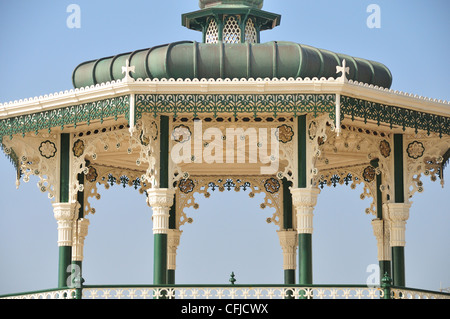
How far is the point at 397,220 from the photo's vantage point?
1517 inches

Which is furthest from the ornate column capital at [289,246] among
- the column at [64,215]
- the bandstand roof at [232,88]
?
the column at [64,215]

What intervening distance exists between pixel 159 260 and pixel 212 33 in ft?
27.2

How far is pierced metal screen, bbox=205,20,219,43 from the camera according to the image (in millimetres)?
40175

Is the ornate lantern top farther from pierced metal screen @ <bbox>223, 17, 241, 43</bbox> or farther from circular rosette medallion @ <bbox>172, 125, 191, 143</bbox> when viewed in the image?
circular rosette medallion @ <bbox>172, 125, 191, 143</bbox>

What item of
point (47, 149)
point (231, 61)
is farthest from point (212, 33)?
point (47, 149)

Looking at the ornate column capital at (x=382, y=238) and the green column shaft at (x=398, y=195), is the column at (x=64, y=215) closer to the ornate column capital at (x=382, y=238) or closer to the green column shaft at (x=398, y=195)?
the green column shaft at (x=398, y=195)

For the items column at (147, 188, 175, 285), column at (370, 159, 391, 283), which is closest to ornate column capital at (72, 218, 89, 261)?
column at (147, 188, 175, 285)

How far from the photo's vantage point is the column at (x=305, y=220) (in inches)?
1407

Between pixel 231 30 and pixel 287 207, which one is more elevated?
pixel 231 30

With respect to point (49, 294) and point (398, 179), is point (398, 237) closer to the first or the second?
point (398, 179)

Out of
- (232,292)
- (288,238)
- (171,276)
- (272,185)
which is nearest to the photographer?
(232,292)

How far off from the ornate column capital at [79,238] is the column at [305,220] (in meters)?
8.18
